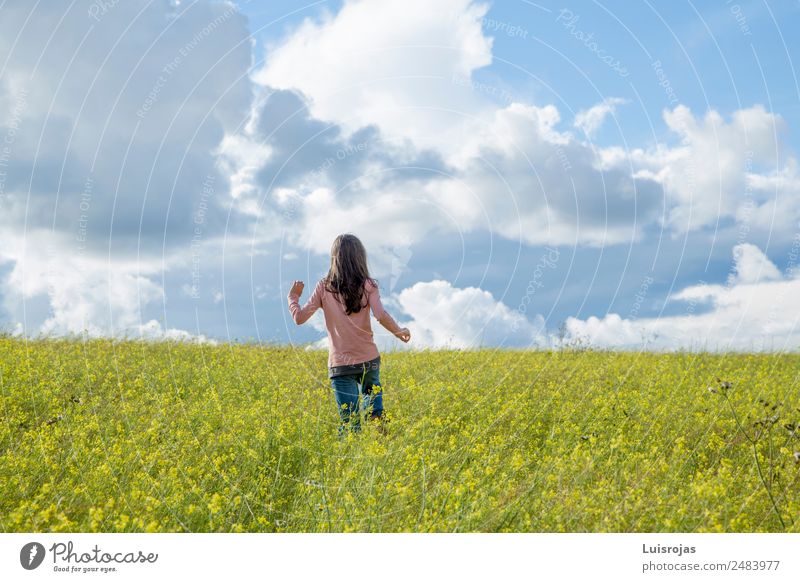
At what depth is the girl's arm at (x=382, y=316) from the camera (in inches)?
302

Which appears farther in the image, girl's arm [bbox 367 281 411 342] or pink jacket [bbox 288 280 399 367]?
pink jacket [bbox 288 280 399 367]

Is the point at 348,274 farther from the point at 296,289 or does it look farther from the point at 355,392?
the point at 355,392

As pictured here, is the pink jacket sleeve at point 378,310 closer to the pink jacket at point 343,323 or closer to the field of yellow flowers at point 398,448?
the pink jacket at point 343,323

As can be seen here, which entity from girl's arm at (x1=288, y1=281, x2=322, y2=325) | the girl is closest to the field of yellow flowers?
the girl

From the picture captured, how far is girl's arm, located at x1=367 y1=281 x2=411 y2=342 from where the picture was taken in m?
7.67

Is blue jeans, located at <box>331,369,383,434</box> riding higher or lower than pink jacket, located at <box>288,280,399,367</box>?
lower

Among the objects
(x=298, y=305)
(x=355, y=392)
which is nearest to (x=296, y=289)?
(x=298, y=305)

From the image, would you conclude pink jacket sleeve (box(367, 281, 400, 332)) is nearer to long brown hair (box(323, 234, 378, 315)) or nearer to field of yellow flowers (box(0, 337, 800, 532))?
long brown hair (box(323, 234, 378, 315))

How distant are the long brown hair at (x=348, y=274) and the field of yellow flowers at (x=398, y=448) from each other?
1611 mm

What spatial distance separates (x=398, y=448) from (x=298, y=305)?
2.24 meters

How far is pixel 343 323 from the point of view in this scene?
8055mm

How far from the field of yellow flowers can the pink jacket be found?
98 cm

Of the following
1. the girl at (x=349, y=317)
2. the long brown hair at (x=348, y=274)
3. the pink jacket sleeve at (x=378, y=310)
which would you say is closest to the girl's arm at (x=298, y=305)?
the girl at (x=349, y=317)
